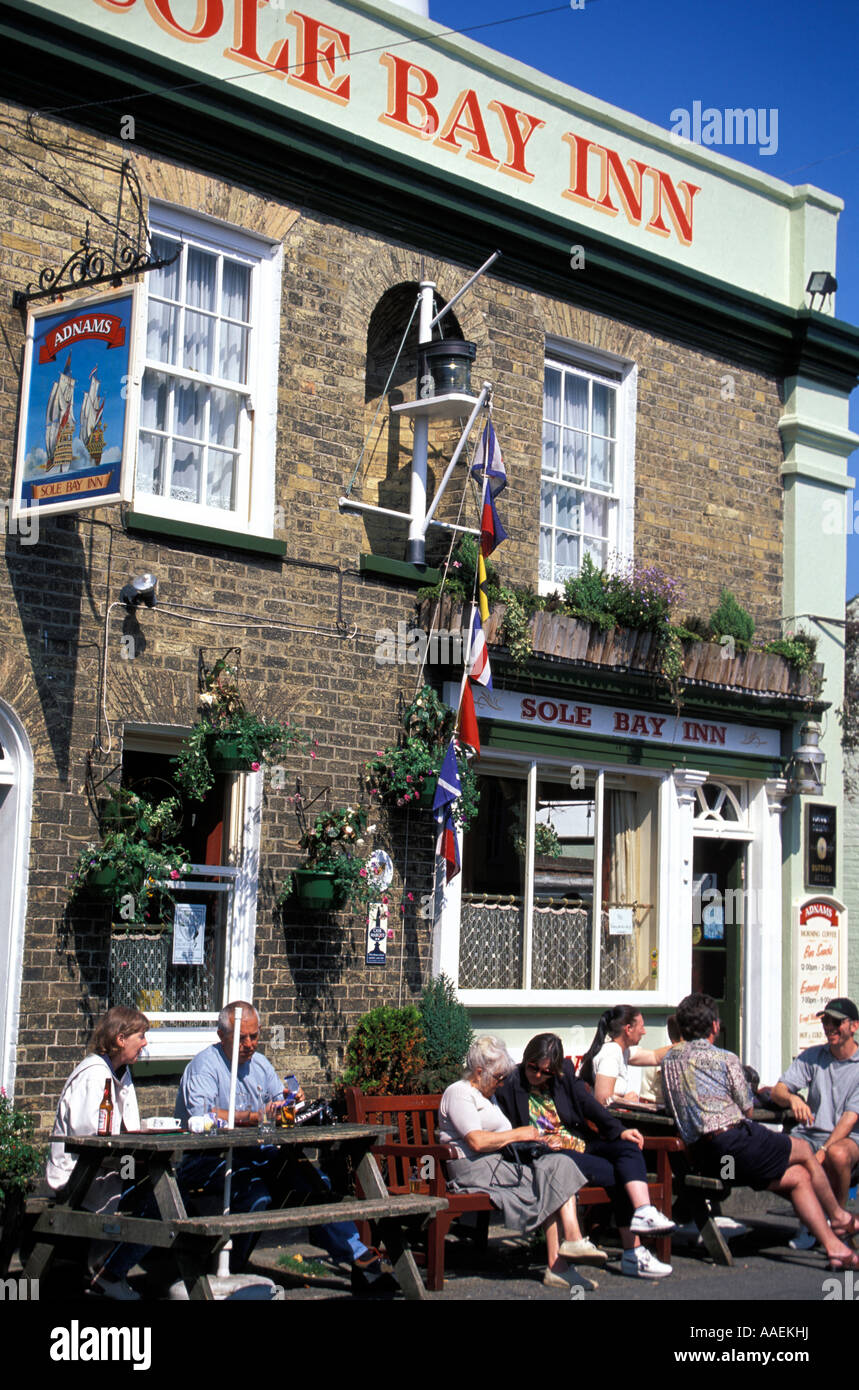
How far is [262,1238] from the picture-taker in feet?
31.3

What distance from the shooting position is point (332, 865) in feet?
35.0

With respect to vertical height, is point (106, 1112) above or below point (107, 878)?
below

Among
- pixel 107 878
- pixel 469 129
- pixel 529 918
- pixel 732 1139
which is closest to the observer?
pixel 732 1139

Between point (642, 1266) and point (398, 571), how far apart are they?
510 cm

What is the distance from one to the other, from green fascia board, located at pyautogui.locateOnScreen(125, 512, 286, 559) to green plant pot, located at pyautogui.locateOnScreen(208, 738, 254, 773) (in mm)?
1294

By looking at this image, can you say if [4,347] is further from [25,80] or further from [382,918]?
[382,918]

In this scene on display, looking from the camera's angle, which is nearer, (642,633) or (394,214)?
(394,214)

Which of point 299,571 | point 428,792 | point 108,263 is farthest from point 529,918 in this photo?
point 108,263

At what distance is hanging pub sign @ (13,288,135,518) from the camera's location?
348 inches

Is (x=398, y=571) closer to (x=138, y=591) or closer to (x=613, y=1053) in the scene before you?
(x=138, y=591)

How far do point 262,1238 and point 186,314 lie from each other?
583cm

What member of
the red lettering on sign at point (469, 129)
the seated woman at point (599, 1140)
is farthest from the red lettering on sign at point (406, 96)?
Result: the seated woman at point (599, 1140)

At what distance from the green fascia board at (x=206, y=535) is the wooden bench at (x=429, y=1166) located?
11.7 ft
